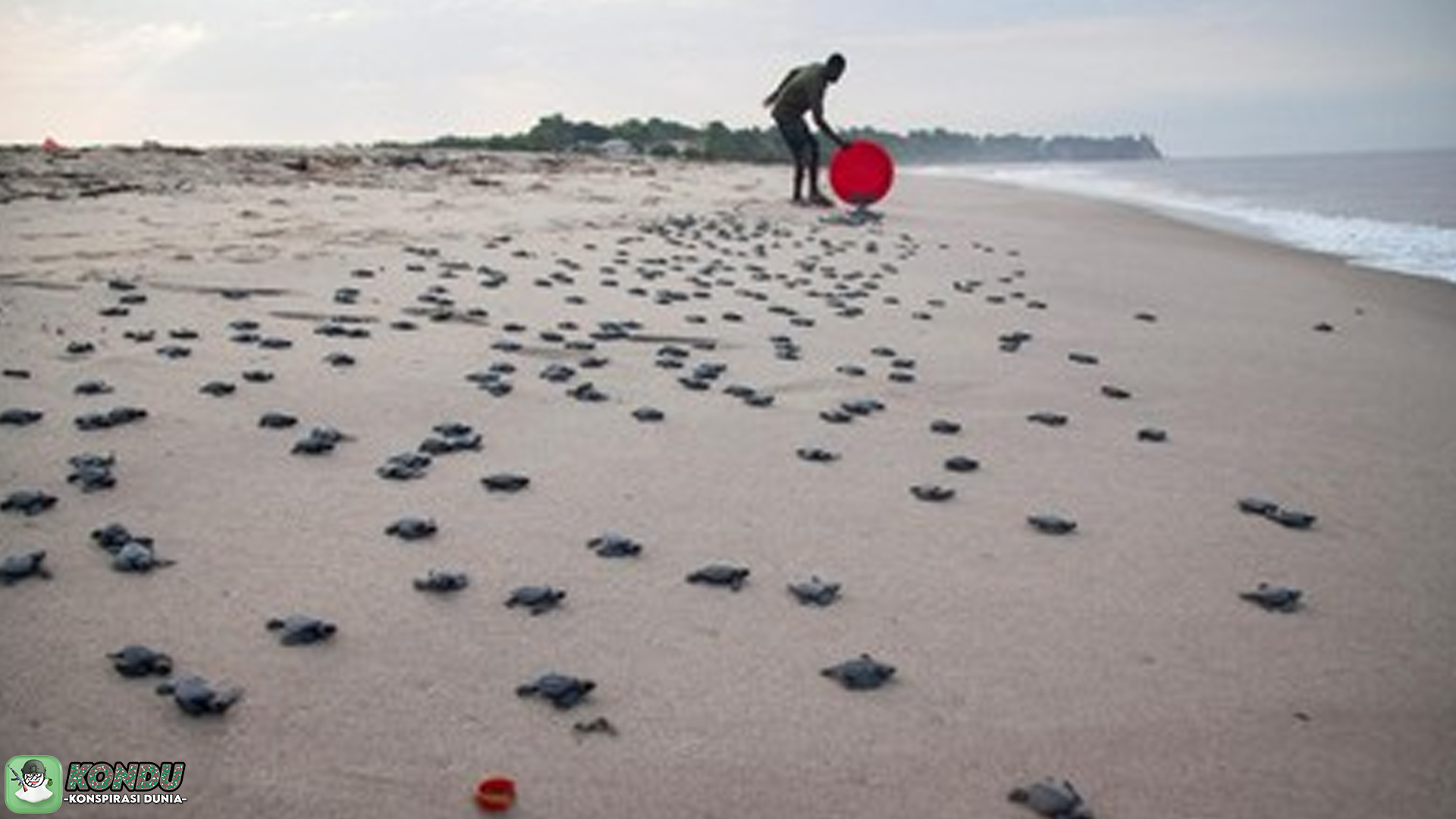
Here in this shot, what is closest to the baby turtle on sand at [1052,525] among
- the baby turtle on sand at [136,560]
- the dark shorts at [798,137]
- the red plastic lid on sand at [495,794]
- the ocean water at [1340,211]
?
the red plastic lid on sand at [495,794]

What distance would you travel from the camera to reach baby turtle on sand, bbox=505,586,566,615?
3.69m

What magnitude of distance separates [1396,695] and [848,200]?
16.5 metres

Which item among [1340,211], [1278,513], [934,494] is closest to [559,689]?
[934,494]

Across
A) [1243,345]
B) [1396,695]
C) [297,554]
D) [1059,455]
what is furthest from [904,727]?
[1243,345]

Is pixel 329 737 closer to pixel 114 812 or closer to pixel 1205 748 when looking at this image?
pixel 114 812

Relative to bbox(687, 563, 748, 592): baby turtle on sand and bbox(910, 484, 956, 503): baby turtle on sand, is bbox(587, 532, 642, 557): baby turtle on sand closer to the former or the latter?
bbox(687, 563, 748, 592): baby turtle on sand

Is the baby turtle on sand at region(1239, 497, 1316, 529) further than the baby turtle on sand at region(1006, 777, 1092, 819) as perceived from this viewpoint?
Yes

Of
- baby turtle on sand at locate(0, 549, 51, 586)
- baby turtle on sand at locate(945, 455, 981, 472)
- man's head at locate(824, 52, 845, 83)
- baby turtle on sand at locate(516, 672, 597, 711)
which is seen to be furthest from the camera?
man's head at locate(824, 52, 845, 83)

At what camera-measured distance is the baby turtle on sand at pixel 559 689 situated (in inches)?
122

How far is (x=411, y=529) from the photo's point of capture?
13.8ft

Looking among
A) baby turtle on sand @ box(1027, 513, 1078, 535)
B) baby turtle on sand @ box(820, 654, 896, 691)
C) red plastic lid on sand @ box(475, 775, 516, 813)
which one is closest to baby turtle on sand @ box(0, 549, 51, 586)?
red plastic lid on sand @ box(475, 775, 516, 813)

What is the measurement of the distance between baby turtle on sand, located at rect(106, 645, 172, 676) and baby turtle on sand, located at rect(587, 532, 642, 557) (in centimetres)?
157

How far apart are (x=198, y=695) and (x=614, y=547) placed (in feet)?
5.33
